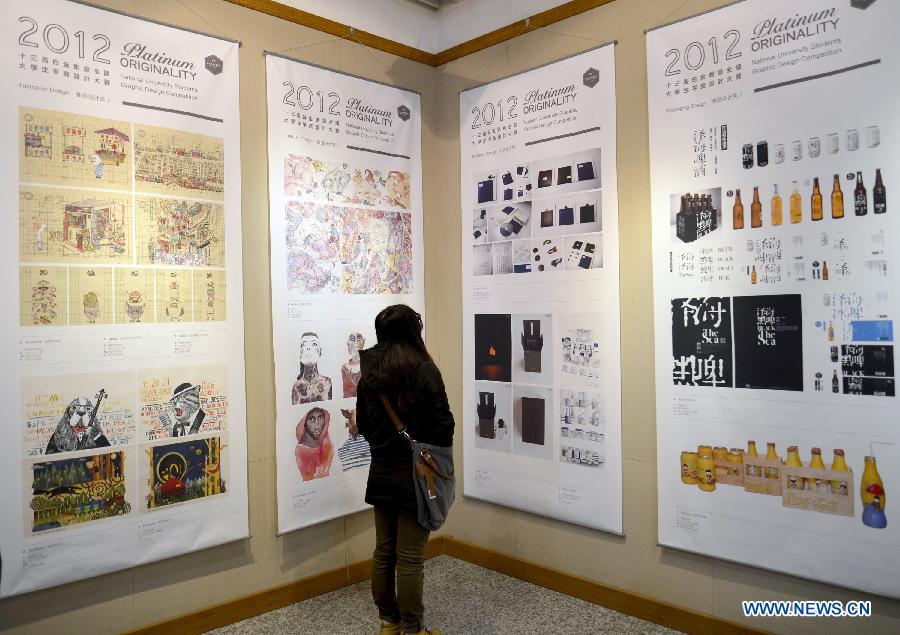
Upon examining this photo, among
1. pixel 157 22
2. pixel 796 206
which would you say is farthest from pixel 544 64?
pixel 157 22

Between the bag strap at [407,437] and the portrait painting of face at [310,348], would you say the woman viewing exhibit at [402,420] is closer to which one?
the bag strap at [407,437]

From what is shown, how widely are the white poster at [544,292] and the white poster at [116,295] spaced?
4.65ft

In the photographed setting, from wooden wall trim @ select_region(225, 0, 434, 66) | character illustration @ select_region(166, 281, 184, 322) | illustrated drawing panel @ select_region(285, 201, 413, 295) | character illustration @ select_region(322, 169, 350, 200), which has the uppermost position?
wooden wall trim @ select_region(225, 0, 434, 66)

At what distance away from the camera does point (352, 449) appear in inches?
144

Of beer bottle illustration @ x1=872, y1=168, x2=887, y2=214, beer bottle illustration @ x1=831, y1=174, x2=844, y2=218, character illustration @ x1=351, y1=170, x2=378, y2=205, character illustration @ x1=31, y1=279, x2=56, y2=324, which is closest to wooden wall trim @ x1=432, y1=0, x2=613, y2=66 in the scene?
character illustration @ x1=351, y1=170, x2=378, y2=205

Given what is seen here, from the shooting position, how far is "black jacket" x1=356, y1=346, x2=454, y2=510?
2.73 meters

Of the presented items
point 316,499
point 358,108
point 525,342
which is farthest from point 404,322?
point 358,108

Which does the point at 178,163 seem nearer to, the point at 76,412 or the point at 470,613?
the point at 76,412

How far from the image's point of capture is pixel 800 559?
8.68 ft

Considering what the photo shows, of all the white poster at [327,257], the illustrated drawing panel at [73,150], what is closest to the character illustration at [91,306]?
the illustrated drawing panel at [73,150]

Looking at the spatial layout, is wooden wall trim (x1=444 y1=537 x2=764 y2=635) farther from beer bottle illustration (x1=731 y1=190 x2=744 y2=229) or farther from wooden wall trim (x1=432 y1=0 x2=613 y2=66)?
wooden wall trim (x1=432 y1=0 x2=613 y2=66)

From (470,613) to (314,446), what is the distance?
1195 millimetres

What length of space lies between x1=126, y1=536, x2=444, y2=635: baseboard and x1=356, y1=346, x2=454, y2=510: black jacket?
1.00 meters

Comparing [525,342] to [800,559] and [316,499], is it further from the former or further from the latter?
[800,559]
